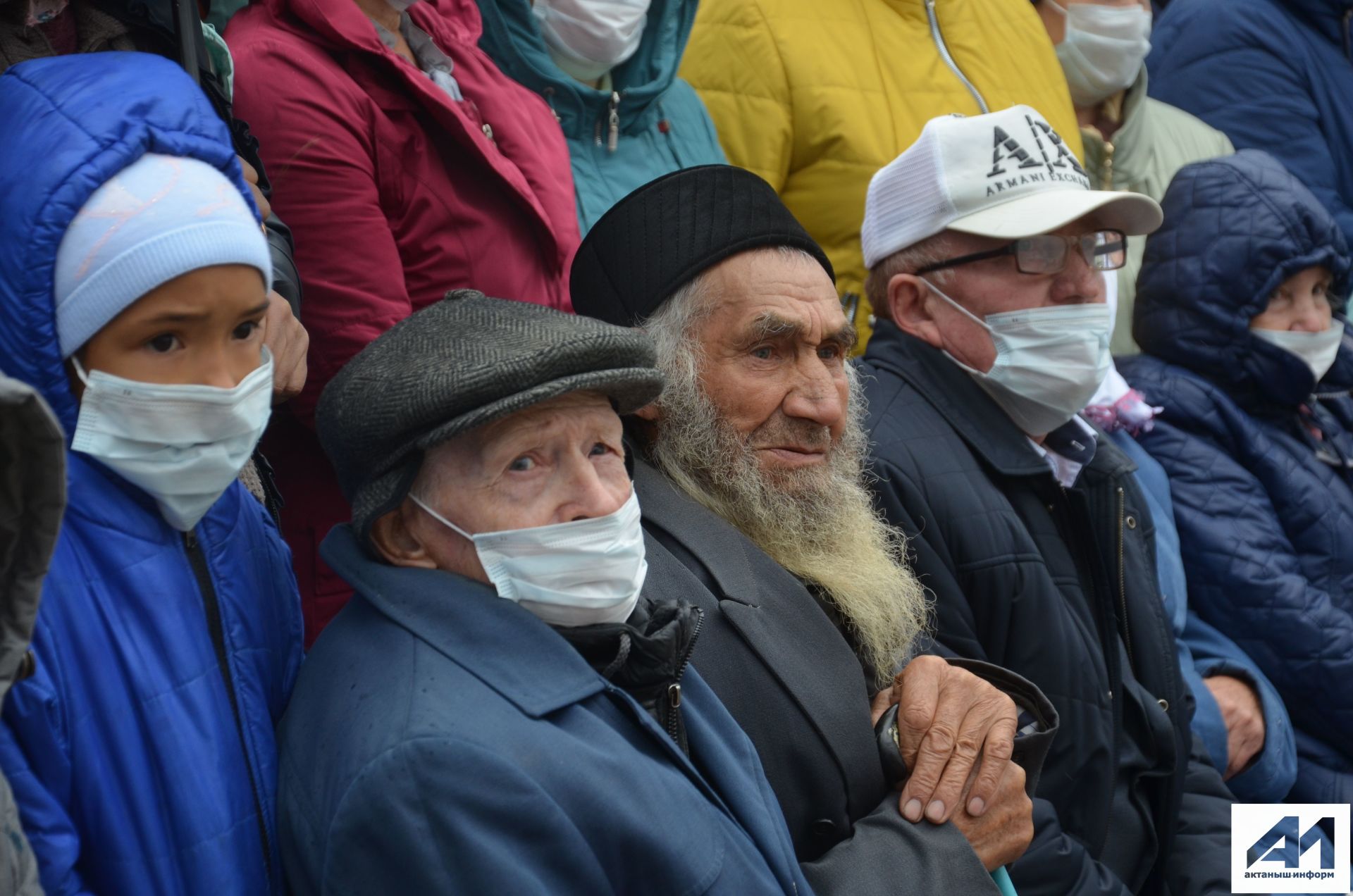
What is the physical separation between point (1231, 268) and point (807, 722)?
10.4 feet

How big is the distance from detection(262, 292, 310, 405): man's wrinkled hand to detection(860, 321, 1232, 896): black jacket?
57.4 inches

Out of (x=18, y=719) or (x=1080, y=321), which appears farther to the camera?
(x=1080, y=321)

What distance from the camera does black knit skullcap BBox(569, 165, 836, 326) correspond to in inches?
129

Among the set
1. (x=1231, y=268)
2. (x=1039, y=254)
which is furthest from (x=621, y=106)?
(x=1231, y=268)

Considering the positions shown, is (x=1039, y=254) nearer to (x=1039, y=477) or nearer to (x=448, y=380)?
(x=1039, y=477)

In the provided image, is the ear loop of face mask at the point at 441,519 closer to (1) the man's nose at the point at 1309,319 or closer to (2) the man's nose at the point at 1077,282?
(2) the man's nose at the point at 1077,282

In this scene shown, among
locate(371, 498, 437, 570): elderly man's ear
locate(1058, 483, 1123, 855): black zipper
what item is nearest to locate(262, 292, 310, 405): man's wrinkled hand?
locate(371, 498, 437, 570): elderly man's ear

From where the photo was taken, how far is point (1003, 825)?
Answer: 2809mm

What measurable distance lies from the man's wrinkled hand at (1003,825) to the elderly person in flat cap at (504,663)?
1.73 ft

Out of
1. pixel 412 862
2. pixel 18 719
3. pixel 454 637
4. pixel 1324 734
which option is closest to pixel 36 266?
pixel 18 719

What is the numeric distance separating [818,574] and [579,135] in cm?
198

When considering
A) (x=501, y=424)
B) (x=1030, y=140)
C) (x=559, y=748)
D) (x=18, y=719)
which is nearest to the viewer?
(x=18, y=719)

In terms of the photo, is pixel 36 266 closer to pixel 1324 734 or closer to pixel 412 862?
pixel 412 862

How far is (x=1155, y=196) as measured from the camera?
5969 millimetres
